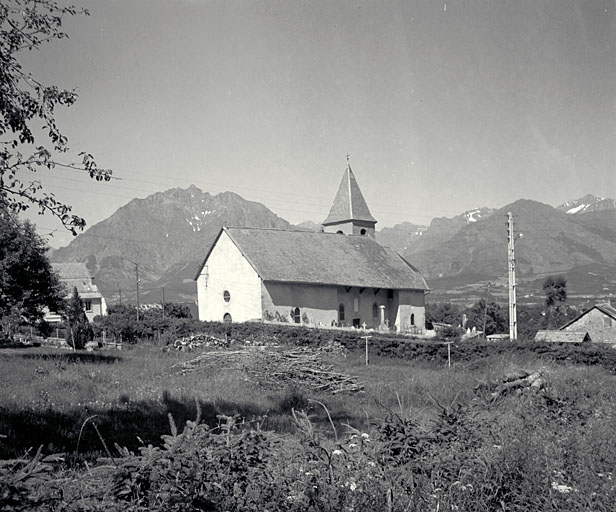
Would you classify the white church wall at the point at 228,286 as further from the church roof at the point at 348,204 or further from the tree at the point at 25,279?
the tree at the point at 25,279

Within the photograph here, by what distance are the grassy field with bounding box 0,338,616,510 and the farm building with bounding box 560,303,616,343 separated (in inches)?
1685

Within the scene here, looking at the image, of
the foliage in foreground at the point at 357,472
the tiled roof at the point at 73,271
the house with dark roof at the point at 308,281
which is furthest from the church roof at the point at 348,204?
the foliage in foreground at the point at 357,472

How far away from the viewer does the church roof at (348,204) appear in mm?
62000

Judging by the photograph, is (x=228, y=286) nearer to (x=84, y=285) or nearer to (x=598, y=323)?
(x=598, y=323)

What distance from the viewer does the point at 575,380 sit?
1564 centimetres

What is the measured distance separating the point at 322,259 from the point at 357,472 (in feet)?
153

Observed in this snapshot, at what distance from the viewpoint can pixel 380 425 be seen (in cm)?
761

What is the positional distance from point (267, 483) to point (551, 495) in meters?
2.65

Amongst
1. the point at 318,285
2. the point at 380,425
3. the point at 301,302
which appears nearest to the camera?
the point at 380,425

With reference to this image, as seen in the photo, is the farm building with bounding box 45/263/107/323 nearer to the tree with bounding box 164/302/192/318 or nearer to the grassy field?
the tree with bounding box 164/302/192/318

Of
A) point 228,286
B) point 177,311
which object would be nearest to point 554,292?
point 177,311

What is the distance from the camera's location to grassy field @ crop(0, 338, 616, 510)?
19.3 ft

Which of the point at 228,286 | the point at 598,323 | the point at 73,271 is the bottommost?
the point at 598,323

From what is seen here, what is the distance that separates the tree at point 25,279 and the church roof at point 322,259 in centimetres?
1913
